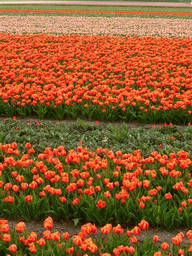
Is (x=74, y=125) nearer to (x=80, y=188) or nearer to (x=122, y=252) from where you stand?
(x=80, y=188)

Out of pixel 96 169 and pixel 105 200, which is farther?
pixel 96 169

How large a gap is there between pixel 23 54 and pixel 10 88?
11.6 ft

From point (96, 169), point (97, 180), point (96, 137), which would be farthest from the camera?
point (96, 137)

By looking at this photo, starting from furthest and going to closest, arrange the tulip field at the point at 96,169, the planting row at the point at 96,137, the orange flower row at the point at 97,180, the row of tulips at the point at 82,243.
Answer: the planting row at the point at 96,137, the orange flower row at the point at 97,180, the tulip field at the point at 96,169, the row of tulips at the point at 82,243

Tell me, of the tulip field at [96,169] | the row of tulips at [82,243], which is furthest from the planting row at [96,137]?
the row of tulips at [82,243]

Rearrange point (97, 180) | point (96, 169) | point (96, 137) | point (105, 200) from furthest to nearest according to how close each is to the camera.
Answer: point (96, 137) < point (97, 180) < point (96, 169) < point (105, 200)

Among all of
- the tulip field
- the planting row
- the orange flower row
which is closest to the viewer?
the tulip field

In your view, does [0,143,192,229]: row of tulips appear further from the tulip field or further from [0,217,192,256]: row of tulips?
[0,217,192,256]: row of tulips

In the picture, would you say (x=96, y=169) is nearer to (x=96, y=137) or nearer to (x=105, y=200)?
(x=105, y=200)

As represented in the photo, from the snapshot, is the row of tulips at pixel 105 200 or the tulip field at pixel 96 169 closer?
the tulip field at pixel 96 169

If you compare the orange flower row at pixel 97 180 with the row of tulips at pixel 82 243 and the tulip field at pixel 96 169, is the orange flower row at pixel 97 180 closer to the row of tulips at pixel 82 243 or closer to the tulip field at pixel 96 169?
the tulip field at pixel 96 169

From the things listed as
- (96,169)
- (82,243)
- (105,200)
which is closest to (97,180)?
(96,169)

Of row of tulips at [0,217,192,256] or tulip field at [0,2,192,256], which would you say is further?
tulip field at [0,2,192,256]

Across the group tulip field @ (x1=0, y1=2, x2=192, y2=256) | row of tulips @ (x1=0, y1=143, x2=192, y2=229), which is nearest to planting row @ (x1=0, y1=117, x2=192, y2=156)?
tulip field @ (x1=0, y1=2, x2=192, y2=256)
